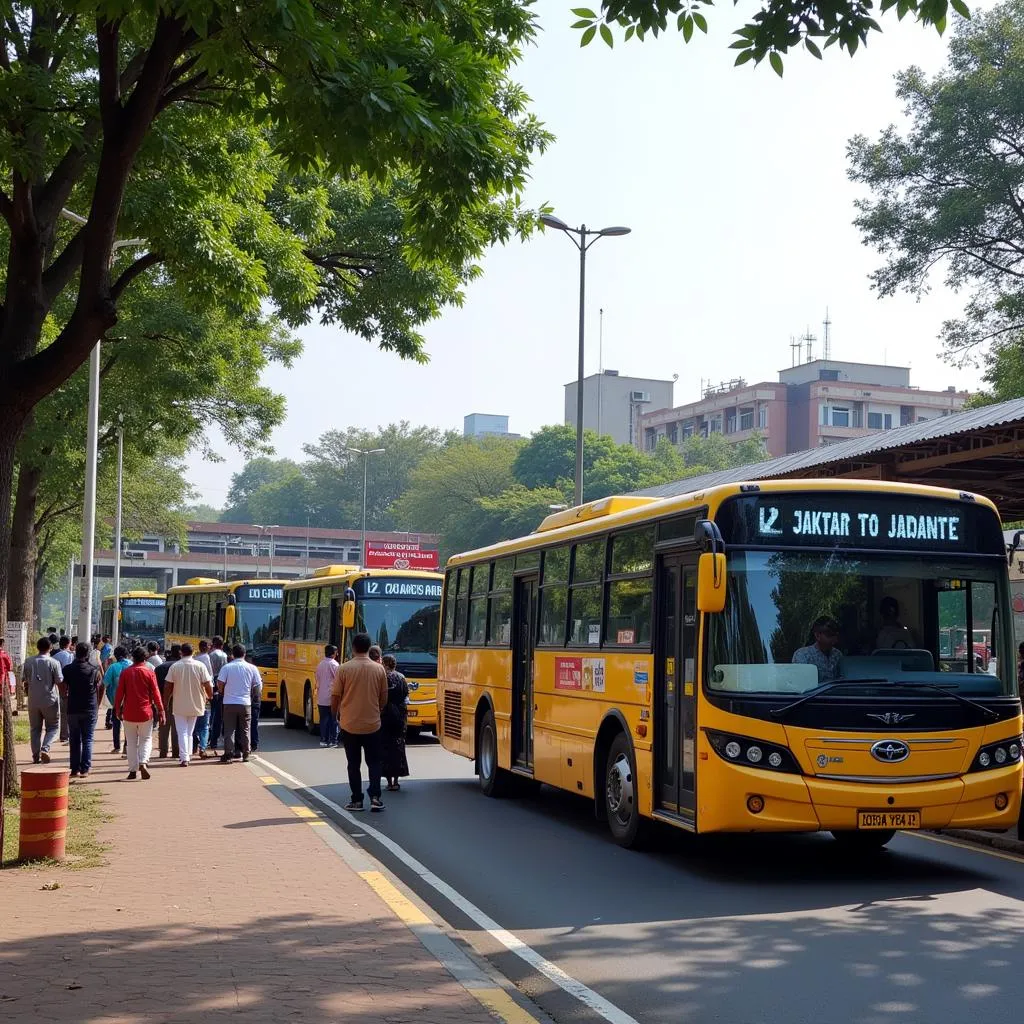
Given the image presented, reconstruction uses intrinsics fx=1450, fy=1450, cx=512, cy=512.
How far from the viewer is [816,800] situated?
10.4 m

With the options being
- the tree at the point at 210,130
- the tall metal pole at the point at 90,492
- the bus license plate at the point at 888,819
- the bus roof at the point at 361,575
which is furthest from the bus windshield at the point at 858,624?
the tall metal pole at the point at 90,492

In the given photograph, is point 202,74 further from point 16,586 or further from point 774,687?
point 16,586

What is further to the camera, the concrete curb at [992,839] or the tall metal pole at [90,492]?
the tall metal pole at [90,492]

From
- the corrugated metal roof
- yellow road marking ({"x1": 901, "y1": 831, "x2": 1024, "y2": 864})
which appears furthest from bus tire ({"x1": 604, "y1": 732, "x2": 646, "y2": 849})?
the corrugated metal roof

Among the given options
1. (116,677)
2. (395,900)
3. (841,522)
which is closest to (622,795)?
(841,522)

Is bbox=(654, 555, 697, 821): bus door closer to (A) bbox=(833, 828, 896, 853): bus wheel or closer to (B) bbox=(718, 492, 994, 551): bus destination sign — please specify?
(B) bbox=(718, 492, 994, 551): bus destination sign

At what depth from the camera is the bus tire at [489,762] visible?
17234 mm

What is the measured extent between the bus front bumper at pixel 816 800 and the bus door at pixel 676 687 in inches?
23.6

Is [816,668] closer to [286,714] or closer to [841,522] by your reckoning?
[841,522]

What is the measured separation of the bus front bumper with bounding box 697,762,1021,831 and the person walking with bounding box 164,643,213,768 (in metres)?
11.4

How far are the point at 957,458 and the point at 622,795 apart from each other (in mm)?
7302

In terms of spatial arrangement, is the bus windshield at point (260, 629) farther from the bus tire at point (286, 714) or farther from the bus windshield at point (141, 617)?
the bus windshield at point (141, 617)

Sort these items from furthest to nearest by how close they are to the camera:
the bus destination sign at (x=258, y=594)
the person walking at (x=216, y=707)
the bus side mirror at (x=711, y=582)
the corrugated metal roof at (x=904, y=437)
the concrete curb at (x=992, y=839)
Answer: the bus destination sign at (x=258, y=594)
the person walking at (x=216, y=707)
the corrugated metal roof at (x=904, y=437)
the concrete curb at (x=992, y=839)
the bus side mirror at (x=711, y=582)

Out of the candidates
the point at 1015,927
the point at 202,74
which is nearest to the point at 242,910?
the point at 1015,927
